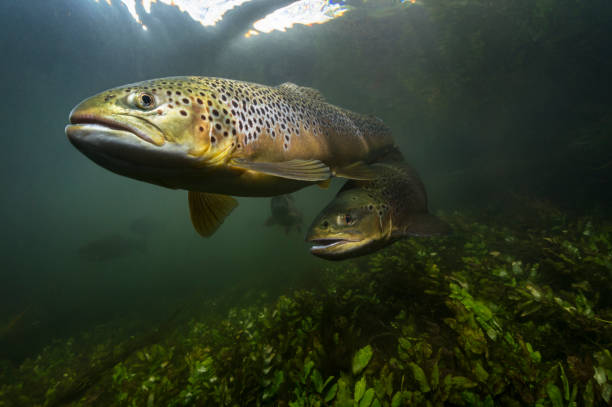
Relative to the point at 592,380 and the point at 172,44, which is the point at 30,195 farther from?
the point at 592,380

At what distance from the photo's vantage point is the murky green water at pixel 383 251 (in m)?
1.44

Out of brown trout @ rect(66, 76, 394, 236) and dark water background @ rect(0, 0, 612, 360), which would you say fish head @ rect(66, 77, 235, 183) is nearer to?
brown trout @ rect(66, 76, 394, 236)

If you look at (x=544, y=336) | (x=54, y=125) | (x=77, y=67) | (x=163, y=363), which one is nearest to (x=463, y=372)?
(x=544, y=336)

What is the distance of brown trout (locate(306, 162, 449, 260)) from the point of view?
7.22 ft

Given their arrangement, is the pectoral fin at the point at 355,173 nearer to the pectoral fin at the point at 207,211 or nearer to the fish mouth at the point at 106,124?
the pectoral fin at the point at 207,211

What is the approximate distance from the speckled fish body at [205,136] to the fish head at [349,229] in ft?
1.27

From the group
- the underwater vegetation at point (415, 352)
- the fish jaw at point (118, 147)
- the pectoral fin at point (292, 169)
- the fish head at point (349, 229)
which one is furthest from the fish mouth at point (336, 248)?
the fish jaw at point (118, 147)

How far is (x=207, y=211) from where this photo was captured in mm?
2242

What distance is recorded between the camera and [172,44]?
12.2 m

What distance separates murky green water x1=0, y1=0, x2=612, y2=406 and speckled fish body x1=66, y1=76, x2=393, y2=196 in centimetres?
132

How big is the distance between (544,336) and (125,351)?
206 inches

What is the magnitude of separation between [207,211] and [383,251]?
12.5 ft

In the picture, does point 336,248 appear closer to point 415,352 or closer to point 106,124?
point 415,352

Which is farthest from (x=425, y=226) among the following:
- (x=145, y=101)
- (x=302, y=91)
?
(x=145, y=101)
